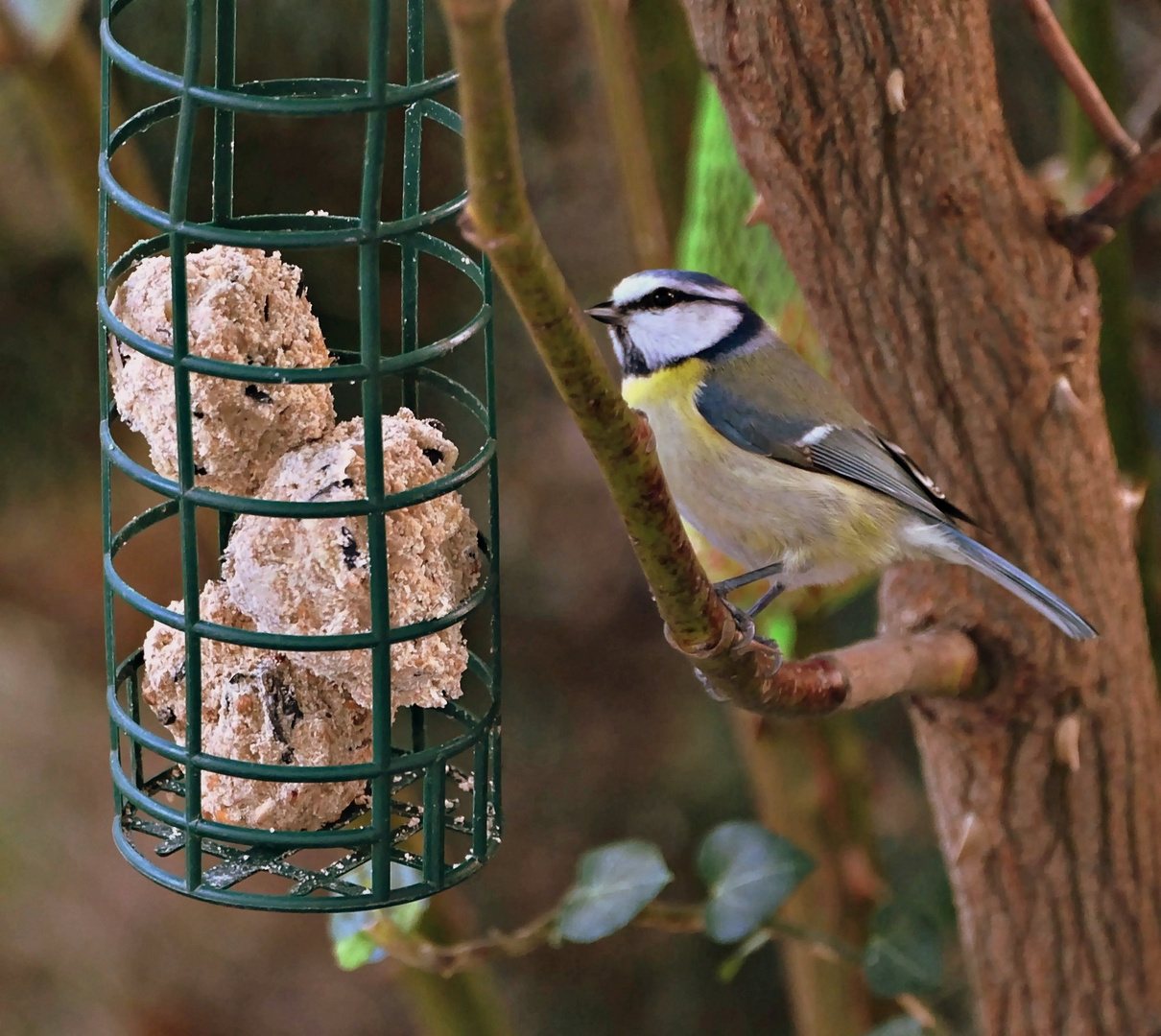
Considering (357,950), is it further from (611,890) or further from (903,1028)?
(903,1028)

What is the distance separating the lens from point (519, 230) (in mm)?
777

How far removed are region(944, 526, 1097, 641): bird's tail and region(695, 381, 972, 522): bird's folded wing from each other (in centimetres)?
12

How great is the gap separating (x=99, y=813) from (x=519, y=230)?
2.44 metres

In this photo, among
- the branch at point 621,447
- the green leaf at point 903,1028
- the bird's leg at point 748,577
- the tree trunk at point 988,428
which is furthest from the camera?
the green leaf at point 903,1028

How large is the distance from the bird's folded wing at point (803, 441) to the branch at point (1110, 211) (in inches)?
12.0

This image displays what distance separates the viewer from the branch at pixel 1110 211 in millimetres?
1442

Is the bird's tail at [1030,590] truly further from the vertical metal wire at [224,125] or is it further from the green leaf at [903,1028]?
the vertical metal wire at [224,125]

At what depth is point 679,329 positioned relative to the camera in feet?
5.90

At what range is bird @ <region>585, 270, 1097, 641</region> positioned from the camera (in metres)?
1.72

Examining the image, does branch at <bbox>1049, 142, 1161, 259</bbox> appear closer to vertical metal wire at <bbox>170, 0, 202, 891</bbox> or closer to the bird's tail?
the bird's tail

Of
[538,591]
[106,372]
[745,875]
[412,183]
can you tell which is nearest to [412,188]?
[412,183]

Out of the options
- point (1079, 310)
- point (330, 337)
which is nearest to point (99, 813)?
point (330, 337)

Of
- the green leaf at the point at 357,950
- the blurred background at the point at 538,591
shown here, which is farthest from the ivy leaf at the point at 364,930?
the blurred background at the point at 538,591

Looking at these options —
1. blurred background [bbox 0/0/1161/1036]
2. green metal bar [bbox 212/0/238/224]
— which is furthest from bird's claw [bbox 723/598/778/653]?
green metal bar [bbox 212/0/238/224]
